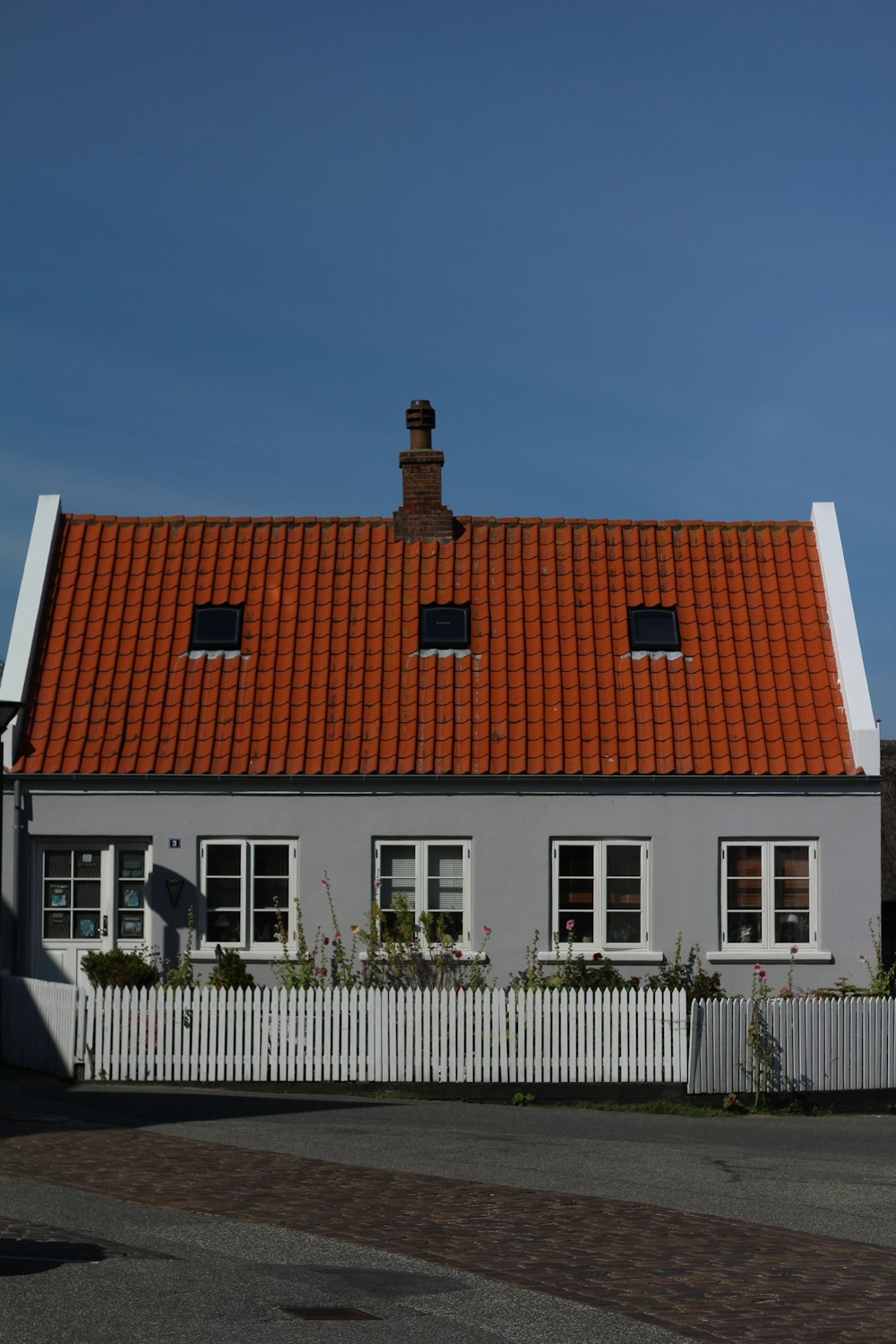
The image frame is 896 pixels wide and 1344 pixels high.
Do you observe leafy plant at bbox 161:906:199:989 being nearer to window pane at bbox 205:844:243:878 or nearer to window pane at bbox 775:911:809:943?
window pane at bbox 205:844:243:878

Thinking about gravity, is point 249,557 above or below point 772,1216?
above

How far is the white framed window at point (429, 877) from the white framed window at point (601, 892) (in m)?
1.25

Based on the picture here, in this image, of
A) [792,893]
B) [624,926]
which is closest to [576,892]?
[624,926]

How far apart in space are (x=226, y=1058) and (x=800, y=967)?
26.2 ft

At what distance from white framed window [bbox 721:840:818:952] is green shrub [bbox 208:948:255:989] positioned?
20.9ft

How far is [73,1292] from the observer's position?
805 centimetres

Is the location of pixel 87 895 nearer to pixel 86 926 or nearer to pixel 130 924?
pixel 86 926

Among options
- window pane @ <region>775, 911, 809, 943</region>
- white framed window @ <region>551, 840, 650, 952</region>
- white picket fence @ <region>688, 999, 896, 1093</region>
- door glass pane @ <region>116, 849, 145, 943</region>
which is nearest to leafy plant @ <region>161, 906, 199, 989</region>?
door glass pane @ <region>116, 849, 145, 943</region>

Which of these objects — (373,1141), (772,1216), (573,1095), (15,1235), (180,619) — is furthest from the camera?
(180,619)

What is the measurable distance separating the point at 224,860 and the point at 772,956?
7.46m

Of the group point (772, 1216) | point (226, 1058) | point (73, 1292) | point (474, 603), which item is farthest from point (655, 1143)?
point (474, 603)

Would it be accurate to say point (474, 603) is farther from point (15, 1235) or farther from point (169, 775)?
point (15, 1235)

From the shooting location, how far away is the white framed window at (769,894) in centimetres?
2188

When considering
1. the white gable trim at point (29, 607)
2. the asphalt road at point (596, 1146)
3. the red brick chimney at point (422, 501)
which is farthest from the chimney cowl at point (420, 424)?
the asphalt road at point (596, 1146)
